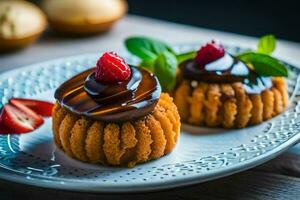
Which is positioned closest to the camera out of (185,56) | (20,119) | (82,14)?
(20,119)

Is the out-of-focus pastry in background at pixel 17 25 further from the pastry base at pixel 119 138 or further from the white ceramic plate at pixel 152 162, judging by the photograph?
the pastry base at pixel 119 138

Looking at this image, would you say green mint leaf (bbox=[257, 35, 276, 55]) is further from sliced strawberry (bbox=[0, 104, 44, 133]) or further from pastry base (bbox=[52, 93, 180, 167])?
sliced strawberry (bbox=[0, 104, 44, 133])

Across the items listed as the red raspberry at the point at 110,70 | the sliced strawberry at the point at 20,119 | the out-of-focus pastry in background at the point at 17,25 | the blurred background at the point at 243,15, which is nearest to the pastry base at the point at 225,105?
the red raspberry at the point at 110,70

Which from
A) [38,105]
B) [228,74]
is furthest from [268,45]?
[38,105]

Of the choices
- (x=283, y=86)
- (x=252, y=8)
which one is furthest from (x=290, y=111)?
(x=252, y=8)

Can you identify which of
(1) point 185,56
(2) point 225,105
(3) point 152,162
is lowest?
(3) point 152,162

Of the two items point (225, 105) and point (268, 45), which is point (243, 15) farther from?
point (225, 105)

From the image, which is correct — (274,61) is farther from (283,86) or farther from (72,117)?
(72,117)
